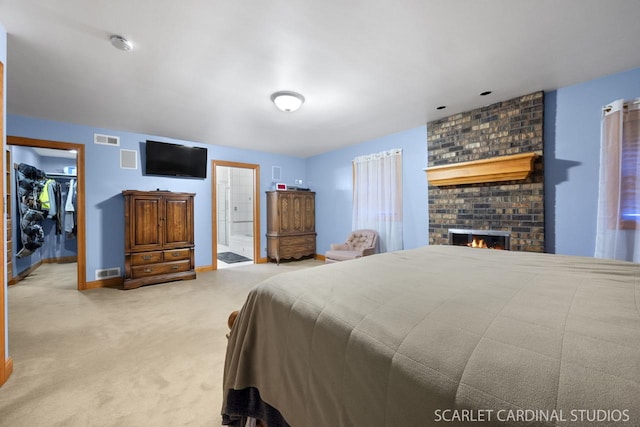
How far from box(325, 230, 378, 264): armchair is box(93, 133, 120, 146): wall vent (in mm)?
3903

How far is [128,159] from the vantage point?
4191 mm

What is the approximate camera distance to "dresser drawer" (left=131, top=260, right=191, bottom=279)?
152 inches

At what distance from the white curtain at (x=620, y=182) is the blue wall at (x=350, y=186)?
1886mm

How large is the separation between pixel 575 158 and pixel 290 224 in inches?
177

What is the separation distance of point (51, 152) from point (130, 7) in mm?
5786

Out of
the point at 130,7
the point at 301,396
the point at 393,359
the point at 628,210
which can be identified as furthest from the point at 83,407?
the point at 628,210

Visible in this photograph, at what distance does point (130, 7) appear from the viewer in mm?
1654

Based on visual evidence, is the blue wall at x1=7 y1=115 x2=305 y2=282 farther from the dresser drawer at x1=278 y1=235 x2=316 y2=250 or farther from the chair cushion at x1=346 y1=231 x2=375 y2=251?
the chair cushion at x1=346 y1=231 x2=375 y2=251

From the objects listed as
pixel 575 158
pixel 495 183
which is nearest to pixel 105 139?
pixel 495 183

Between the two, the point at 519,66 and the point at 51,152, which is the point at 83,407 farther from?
the point at 51,152

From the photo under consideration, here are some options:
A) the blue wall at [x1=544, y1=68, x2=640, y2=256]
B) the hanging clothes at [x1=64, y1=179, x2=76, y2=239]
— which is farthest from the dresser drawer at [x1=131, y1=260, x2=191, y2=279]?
the blue wall at [x1=544, y1=68, x2=640, y2=256]

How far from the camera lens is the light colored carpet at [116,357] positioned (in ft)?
4.90

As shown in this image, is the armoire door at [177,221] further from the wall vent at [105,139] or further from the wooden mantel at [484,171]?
the wooden mantel at [484,171]

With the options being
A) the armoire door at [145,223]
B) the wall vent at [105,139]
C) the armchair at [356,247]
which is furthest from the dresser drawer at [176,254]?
the armchair at [356,247]
